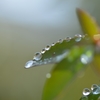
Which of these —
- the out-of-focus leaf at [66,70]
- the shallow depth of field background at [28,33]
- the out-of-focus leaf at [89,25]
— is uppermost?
the shallow depth of field background at [28,33]

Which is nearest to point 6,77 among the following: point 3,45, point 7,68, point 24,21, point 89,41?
point 7,68

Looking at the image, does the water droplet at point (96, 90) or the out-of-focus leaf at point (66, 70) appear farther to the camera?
the water droplet at point (96, 90)

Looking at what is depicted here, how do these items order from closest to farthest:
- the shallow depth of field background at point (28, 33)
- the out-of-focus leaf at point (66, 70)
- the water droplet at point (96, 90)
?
the out-of-focus leaf at point (66, 70) → the water droplet at point (96, 90) → the shallow depth of field background at point (28, 33)

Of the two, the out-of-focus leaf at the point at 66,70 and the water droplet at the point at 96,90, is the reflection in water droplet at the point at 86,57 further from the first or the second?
the water droplet at the point at 96,90

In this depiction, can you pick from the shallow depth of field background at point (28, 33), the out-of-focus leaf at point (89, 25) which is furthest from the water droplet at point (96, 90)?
the shallow depth of field background at point (28, 33)

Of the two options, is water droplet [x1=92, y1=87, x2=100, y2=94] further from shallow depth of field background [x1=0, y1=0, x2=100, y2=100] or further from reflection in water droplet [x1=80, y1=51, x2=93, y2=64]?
shallow depth of field background [x1=0, y1=0, x2=100, y2=100]

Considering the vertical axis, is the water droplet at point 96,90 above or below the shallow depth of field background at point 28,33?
below

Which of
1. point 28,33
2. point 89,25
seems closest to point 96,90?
point 89,25
